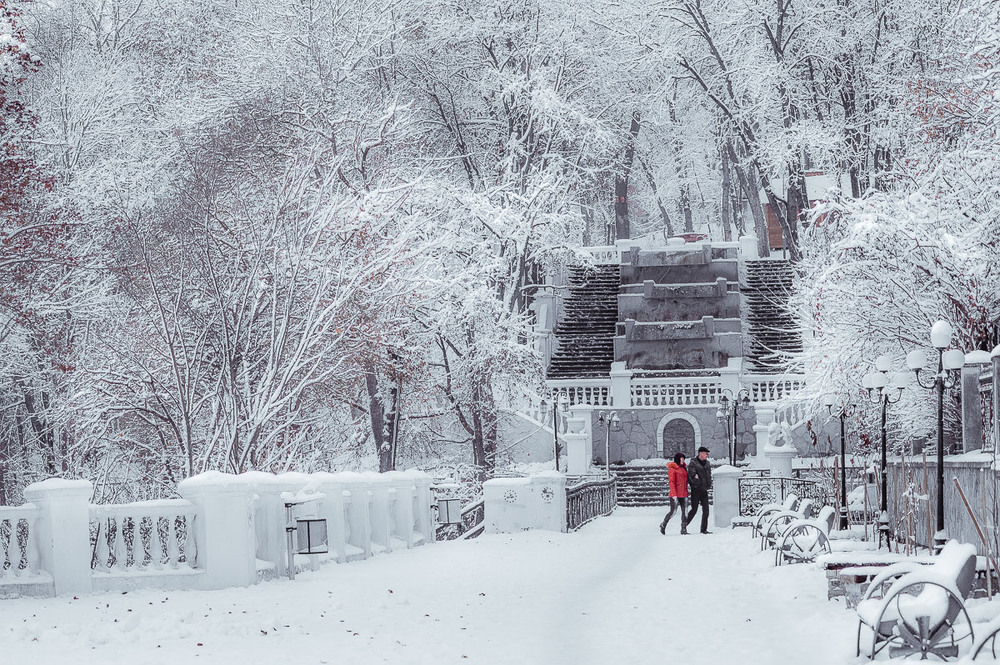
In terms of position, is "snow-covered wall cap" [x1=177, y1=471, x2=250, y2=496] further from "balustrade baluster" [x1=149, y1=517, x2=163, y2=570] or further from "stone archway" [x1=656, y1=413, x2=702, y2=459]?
"stone archway" [x1=656, y1=413, x2=702, y2=459]

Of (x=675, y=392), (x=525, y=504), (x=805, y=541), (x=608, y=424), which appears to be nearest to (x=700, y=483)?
(x=525, y=504)

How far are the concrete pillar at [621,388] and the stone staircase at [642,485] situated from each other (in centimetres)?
206

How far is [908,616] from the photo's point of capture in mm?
8672

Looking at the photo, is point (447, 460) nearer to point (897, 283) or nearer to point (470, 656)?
point (897, 283)

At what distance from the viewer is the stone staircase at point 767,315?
43375 mm

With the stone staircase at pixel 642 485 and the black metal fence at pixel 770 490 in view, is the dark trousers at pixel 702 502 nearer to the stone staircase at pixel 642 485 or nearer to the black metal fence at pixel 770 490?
the black metal fence at pixel 770 490

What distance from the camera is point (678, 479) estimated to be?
24469 millimetres

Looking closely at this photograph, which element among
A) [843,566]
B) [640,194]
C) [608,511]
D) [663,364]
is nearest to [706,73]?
[663,364]

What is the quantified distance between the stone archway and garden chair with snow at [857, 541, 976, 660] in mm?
30197

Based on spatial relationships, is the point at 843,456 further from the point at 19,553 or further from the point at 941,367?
the point at 19,553

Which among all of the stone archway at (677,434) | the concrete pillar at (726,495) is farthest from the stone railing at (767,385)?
the concrete pillar at (726,495)

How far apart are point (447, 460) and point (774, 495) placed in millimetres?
10535

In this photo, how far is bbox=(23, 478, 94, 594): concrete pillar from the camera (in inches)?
538

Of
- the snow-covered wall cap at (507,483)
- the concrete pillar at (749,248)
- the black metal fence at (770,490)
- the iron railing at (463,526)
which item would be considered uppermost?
the concrete pillar at (749,248)
